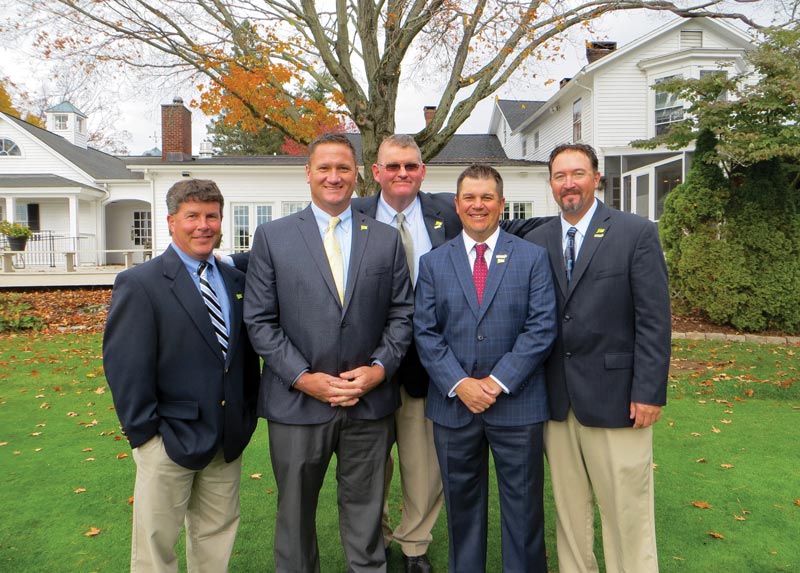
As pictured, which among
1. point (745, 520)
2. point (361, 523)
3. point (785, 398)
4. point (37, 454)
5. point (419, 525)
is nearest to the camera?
point (361, 523)

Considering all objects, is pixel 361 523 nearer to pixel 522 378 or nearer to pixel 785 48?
pixel 522 378

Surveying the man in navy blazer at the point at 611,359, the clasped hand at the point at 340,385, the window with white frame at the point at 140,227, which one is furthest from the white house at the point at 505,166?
the clasped hand at the point at 340,385

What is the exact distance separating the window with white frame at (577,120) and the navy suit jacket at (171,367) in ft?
66.4

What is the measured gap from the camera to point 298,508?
304 cm

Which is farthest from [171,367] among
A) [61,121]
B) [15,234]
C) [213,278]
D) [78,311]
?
[61,121]

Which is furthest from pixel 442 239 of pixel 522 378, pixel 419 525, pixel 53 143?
pixel 53 143

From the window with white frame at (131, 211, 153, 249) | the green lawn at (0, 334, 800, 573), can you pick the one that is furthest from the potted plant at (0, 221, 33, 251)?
the green lawn at (0, 334, 800, 573)

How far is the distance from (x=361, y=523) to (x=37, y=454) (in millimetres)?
4165

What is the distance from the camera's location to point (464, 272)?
10.2 feet

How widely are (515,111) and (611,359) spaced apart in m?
28.2

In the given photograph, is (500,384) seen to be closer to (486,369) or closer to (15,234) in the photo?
(486,369)

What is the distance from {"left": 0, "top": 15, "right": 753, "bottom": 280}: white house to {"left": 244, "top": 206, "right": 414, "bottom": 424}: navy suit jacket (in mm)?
15992

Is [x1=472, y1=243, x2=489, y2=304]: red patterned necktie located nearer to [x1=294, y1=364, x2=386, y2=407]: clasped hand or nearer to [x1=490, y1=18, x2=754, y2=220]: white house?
[x1=294, y1=364, x2=386, y2=407]: clasped hand

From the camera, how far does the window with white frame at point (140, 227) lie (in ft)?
87.9
